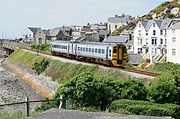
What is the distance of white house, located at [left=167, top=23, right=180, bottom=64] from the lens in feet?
146

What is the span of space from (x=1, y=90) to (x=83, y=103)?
23385 millimetres

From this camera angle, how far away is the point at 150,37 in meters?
57.8

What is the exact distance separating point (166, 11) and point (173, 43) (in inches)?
1522

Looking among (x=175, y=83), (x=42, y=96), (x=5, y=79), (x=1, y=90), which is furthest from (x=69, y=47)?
(x=175, y=83)

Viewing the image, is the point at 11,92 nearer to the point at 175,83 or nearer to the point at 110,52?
the point at 110,52

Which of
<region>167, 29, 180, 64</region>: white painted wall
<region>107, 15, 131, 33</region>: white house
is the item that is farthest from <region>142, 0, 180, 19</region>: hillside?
<region>167, 29, 180, 64</region>: white painted wall

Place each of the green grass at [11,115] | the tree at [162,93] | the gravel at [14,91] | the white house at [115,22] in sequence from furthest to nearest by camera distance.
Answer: the white house at [115,22] → the gravel at [14,91] → the tree at [162,93] → the green grass at [11,115]

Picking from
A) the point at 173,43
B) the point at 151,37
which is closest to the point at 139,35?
the point at 151,37

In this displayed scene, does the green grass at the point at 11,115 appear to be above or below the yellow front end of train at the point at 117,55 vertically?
below

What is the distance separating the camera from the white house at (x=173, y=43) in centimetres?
4462

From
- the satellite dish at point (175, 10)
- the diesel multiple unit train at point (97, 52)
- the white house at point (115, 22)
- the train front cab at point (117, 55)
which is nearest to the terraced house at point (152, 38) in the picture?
the diesel multiple unit train at point (97, 52)

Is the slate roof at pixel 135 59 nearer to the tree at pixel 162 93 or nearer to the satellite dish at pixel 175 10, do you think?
the tree at pixel 162 93

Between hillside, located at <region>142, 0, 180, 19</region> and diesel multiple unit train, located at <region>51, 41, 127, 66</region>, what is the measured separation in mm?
32039

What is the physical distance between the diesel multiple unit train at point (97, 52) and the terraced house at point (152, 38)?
1087 cm
